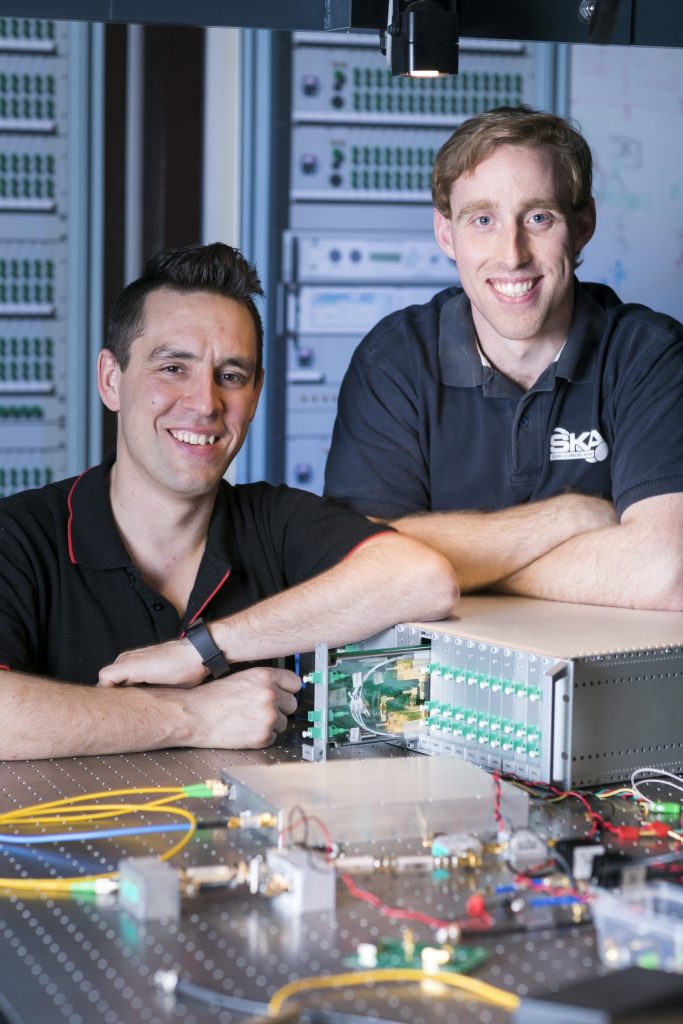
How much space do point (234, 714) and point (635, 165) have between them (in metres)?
2.84

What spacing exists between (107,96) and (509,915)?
3.22 m

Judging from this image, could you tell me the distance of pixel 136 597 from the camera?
206 cm

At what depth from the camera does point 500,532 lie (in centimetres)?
225

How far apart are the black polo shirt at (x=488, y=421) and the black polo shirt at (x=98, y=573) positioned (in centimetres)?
23

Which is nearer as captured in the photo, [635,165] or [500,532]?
[500,532]

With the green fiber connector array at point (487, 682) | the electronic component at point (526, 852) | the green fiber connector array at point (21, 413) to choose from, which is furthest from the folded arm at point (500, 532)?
the green fiber connector array at point (21, 413)

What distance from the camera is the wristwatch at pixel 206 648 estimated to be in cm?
193

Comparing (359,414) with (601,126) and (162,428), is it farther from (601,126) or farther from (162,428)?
(601,126)

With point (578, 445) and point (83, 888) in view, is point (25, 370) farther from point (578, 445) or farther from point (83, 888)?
point (83, 888)

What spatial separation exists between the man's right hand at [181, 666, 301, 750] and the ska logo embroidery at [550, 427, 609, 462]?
0.78m

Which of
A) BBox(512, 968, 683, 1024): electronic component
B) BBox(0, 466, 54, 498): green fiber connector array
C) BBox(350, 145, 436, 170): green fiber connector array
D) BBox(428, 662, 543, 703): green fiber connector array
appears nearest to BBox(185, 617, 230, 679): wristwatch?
BBox(428, 662, 543, 703): green fiber connector array

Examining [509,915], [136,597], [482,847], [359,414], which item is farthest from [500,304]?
[509,915]

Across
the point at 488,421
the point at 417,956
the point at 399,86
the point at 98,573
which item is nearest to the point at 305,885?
the point at 417,956

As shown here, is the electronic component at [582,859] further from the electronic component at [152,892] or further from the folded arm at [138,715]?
the folded arm at [138,715]
